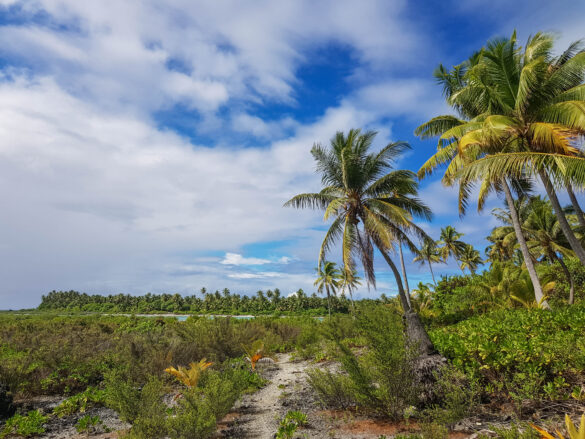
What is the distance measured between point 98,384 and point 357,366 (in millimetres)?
8494

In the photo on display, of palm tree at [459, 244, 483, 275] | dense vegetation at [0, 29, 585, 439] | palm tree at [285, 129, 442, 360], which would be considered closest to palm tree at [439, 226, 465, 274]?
palm tree at [459, 244, 483, 275]

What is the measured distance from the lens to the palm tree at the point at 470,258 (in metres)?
44.7

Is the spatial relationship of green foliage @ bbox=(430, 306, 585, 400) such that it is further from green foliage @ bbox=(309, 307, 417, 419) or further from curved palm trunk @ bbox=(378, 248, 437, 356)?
green foliage @ bbox=(309, 307, 417, 419)

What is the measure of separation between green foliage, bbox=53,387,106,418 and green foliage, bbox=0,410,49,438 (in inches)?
32.9

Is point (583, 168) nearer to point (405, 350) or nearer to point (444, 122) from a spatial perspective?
point (405, 350)

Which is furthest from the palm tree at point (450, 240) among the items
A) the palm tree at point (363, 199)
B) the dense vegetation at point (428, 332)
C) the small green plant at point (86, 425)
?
the small green plant at point (86, 425)


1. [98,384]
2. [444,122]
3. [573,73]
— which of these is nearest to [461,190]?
[444,122]

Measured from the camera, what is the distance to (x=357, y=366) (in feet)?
17.9

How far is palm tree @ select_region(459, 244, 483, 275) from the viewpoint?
147ft

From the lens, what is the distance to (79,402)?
744 cm

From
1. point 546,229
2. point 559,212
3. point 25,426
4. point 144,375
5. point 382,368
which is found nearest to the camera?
point 382,368

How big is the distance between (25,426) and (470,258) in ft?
166

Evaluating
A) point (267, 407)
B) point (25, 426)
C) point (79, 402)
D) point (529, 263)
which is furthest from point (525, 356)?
point (79, 402)

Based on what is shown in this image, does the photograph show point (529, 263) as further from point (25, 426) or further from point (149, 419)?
point (25, 426)
